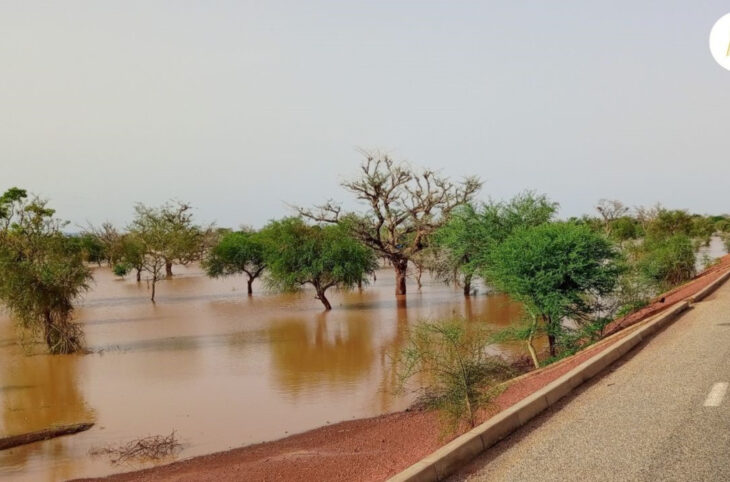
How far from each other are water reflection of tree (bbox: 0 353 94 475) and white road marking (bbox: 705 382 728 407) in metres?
12.3

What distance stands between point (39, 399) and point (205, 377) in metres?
4.92

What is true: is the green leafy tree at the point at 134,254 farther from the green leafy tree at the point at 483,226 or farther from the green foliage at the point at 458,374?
the green foliage at the point at 458,374

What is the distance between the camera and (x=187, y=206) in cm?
8038

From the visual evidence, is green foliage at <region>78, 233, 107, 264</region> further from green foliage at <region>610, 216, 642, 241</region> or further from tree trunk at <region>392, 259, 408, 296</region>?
green foliage at <region>610, 216, 642, 241</region>

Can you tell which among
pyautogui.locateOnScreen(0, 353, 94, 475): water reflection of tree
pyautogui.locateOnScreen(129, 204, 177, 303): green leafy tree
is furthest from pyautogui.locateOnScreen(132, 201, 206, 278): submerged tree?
pyautogui.locateOnScreen(0, 353, 94, 475): water reflection of tree

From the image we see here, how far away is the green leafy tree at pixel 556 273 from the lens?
64.3 ft

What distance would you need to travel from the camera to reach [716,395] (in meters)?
9.20

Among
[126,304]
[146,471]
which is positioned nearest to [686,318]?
[146,471]

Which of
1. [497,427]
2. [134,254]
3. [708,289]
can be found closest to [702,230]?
[134,254]

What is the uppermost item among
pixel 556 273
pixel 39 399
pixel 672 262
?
pixel 672 262

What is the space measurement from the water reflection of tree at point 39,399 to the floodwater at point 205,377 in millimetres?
40

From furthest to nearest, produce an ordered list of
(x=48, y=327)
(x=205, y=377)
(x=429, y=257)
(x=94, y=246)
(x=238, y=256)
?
1. (x=94, y=246)
2. (x=238, y=256)
3. (x=429, y=257)
4. (x=48, y=327)
5. (x=205, y=377)

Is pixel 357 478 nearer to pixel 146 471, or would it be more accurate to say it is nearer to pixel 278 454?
pixel 278 454

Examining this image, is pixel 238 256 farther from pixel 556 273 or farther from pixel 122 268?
pixel 556 273
